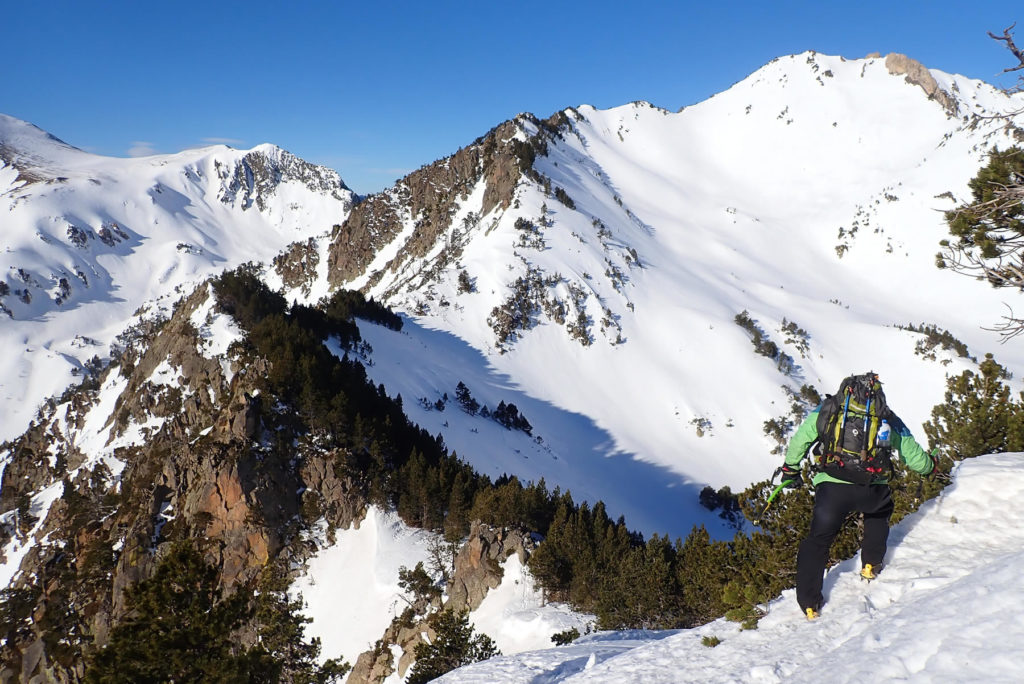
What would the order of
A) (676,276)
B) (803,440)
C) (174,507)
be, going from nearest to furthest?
(803,440) → (174,507) → (676,276)

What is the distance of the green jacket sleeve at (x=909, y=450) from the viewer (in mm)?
6190

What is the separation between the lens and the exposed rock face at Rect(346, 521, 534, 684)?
20.6m

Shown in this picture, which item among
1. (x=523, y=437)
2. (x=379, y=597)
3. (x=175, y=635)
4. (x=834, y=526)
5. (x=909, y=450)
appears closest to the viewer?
(x=834, y=526)

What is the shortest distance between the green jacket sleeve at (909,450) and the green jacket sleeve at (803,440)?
2.73 ft

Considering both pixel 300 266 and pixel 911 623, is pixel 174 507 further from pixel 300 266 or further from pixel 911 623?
pixel 300 266

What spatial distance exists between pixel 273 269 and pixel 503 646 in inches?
5344

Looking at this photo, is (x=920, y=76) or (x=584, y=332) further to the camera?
(x=920, y=76)

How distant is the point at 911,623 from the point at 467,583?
19.6 m

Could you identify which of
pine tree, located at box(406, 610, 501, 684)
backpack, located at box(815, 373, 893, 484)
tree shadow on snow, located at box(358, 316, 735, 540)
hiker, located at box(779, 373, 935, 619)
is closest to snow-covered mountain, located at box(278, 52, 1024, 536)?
tree shadow on snow, located at box(358, 316, 735, 540)

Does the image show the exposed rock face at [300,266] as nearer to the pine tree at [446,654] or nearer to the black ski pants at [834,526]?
the pine tree at [446,654]

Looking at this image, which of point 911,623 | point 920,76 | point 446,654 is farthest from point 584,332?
point 920,76

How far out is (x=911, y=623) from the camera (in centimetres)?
510

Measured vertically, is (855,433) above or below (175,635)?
above

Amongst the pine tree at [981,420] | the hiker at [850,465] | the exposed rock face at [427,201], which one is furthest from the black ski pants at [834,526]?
the exposed rock face at [427,201]
